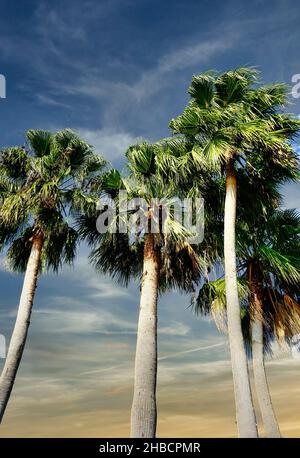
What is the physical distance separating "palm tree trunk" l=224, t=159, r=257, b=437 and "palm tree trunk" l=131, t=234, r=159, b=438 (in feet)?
7.18

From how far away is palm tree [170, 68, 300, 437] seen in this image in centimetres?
1300

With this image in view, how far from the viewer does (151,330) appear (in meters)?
11.9

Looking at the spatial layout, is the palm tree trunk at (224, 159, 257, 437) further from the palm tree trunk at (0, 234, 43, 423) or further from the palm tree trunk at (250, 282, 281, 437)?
the palm tree trunk at (0, 234, 43, 423)

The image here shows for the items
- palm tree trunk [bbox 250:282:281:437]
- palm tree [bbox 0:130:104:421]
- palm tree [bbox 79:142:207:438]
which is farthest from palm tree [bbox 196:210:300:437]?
palm tree [bbox 0:130:104:421]

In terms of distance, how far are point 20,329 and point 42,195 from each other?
4.90 meters

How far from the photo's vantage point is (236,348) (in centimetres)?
1073

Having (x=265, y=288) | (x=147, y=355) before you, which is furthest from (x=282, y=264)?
(x=147, y=355)

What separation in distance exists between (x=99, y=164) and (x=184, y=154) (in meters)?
3.81

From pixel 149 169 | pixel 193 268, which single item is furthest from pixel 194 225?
pixel 149 169

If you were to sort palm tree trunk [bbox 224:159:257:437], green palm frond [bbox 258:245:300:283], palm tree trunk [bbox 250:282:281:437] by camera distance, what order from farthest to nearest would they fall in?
green palm frond [bbox 258:245:300:283] < palm tree trunk [bbox 250:282:281:437] < palm tree trunk [bbox 224:159:257:437]

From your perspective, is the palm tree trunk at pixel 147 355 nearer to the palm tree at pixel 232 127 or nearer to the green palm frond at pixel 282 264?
the palm tree at pixel 232 127

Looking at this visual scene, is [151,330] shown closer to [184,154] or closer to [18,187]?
[184,154]

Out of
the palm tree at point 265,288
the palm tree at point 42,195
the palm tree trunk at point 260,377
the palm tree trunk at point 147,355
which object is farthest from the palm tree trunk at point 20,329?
the palm tree trunk at point 260,377

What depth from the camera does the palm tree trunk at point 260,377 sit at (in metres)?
14.3
